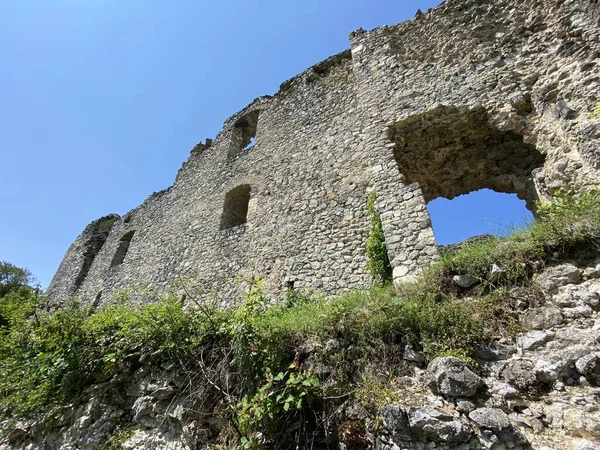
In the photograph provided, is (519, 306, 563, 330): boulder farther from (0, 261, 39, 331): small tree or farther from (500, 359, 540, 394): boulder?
(0, 261, 39, 331): small tree

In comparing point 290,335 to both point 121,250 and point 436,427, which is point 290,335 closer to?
point 436,427

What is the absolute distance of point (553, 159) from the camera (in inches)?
167

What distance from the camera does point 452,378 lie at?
7.04ft

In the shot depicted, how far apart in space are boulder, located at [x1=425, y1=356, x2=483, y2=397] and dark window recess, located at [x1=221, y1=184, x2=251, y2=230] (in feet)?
22.4

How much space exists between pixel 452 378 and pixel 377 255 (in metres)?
2.87

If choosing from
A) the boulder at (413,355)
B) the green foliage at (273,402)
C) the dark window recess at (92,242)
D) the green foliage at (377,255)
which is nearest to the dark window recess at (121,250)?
the dark window recess at (92,242)

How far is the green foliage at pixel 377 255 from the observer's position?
478cm

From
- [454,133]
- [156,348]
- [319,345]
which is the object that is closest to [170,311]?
[156,348]

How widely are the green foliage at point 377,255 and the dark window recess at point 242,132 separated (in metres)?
6.06

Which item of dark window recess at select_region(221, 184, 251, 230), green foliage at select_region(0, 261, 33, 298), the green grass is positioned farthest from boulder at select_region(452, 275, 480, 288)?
green foliage at select_region(0, 261, 33, 298)

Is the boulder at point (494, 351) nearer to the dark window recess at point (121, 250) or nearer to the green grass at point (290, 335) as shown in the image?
the green grass at point (290, 335)

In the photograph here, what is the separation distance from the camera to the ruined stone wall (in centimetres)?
443

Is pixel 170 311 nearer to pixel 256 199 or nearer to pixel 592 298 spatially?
pixel 592 298

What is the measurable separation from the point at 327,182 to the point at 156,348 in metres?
4.46
